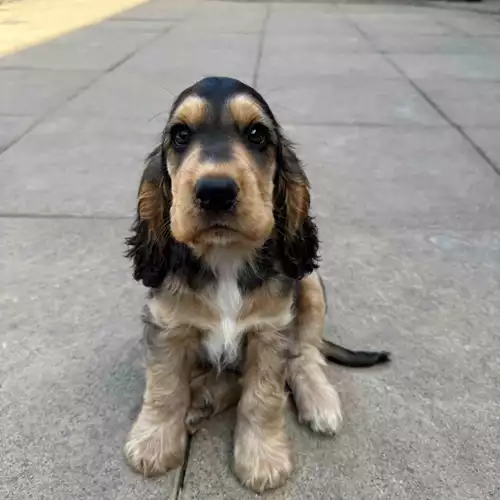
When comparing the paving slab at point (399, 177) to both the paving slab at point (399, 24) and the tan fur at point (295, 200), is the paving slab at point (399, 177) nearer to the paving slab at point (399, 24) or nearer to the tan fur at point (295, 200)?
the tan fur at point (295, 200)

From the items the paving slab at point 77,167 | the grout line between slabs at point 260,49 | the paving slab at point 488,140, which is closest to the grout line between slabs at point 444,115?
the paving slab at point 488,140

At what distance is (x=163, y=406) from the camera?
118 inches

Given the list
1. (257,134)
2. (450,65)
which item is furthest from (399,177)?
(450,65)

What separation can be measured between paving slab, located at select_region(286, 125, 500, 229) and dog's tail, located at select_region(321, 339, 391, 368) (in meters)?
1.86

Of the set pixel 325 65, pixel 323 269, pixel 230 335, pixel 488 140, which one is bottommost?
pixel 325 65

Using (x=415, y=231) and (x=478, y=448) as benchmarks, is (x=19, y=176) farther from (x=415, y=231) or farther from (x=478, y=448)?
(x=478, y=448)

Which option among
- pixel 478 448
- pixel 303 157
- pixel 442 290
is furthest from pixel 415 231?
pixel 478 448

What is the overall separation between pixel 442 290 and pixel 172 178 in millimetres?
2157

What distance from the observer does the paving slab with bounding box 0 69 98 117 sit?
8268mm

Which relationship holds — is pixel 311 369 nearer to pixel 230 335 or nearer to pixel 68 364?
pixel 230 335

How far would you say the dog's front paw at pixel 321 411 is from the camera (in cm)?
311

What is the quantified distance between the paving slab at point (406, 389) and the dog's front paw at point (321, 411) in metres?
0.05

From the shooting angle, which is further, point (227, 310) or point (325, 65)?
point (325, 65)

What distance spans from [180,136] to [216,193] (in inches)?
18.5
